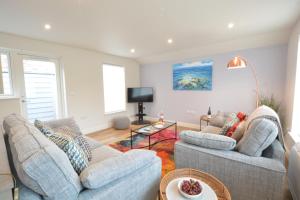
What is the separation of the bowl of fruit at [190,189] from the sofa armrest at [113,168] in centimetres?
33

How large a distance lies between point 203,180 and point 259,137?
0.68 meters

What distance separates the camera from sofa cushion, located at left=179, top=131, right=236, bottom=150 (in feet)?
4.88

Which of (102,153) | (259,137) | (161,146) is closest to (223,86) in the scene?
(161,146)

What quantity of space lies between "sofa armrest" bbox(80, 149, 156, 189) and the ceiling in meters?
1.86

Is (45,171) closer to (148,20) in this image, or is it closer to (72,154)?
(72,154)

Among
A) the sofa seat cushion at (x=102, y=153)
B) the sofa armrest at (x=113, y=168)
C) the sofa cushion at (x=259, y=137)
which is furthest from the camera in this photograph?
the sofa seat cushion at (x=102, y=153)

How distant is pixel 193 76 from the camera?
173 inches

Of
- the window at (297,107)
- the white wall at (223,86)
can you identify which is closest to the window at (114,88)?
the white wall at (223,86)

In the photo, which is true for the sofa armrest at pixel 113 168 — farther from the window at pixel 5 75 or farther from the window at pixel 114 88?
the window at pixel 114 88

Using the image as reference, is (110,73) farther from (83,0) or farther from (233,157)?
(233,157)

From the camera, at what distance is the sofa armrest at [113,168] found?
96 centimetres

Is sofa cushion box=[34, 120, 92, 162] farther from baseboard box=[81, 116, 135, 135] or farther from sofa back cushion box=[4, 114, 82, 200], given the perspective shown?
baseboard box=[81, 116, 135, 135]

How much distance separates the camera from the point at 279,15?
228cm

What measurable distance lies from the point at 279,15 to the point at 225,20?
2.57 ft
